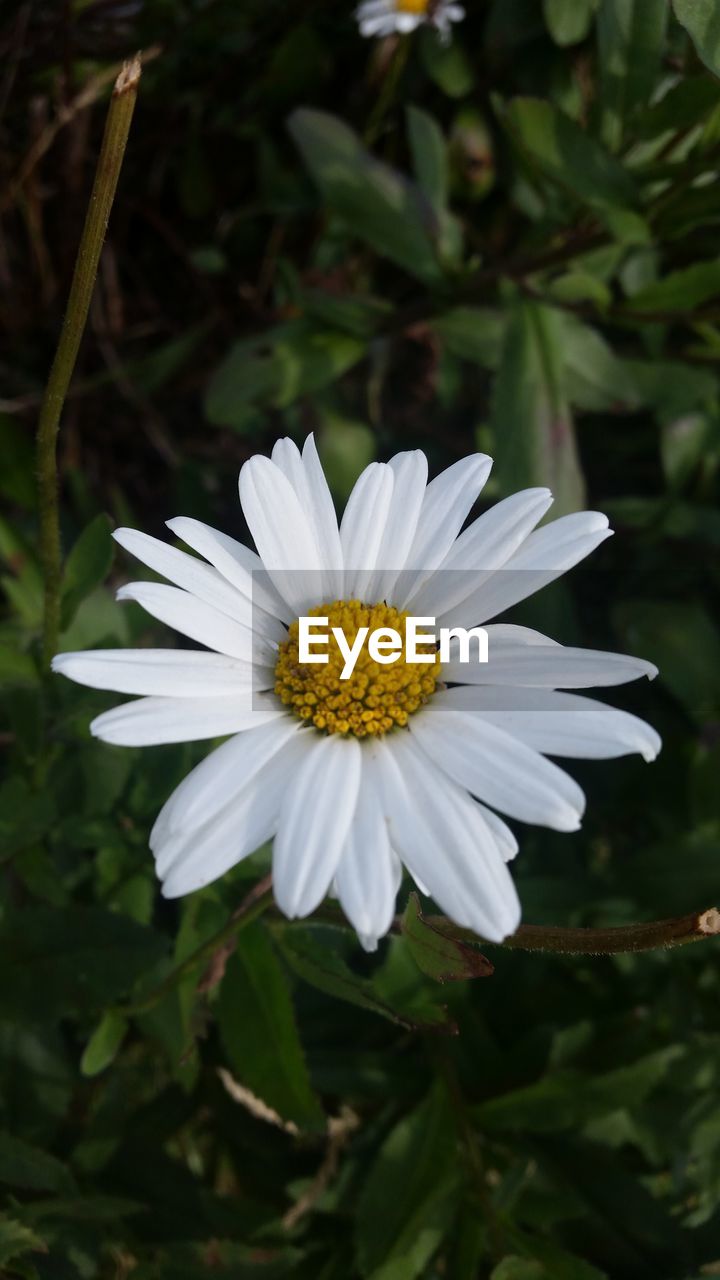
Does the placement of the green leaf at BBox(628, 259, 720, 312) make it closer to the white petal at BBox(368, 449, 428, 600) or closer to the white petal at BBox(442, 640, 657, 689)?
the white petal at BBox(368, 449, 428, 600)

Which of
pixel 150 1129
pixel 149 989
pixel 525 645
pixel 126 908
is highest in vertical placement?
pixel 525 645

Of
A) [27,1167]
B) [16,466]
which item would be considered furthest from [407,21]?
[27,1167]

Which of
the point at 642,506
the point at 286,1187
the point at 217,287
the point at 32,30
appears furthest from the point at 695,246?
the point at 286,1187

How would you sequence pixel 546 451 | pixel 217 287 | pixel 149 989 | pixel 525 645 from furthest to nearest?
pixel 217 287 → pixel 546 451 → pixel 149 989 → pixel 525 645

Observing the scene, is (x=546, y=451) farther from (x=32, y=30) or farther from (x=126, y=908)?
(x=32, y=30)

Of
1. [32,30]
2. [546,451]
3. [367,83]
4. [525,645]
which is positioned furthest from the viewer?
[367,83]

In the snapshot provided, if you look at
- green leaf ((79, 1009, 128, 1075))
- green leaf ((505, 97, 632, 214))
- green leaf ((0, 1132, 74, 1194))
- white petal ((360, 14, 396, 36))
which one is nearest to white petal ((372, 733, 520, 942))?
green leaf ((79, 1009, 128, 1075))
